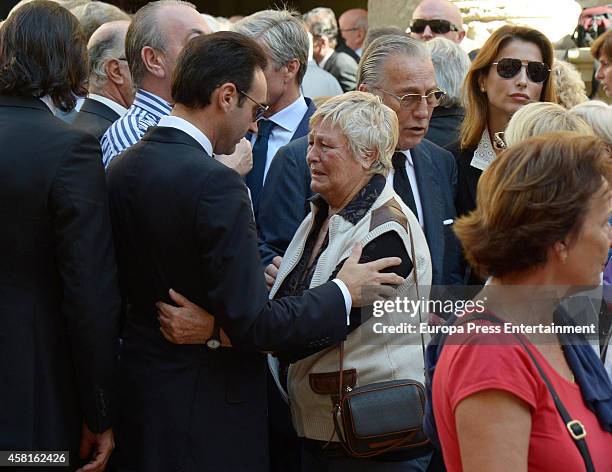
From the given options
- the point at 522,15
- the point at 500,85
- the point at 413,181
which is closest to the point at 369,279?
the point at 413,181

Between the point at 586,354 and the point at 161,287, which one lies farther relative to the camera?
the point at 161,287

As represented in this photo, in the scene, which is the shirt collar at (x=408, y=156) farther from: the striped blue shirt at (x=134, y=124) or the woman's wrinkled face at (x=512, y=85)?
the striped blue shirt at (x=134, y=124)

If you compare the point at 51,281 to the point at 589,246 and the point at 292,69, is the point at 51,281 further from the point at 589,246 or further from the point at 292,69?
the point at 292,69

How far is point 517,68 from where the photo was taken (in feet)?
15.4

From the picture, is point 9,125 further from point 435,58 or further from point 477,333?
point 435,58

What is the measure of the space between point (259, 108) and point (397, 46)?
113cm

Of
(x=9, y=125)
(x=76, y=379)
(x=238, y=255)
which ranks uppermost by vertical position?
(x=9, y=125)

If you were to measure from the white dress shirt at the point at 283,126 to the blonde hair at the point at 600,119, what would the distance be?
1.31 m

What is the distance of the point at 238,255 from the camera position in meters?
3.01

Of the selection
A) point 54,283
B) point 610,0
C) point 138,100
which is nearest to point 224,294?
point 54,283

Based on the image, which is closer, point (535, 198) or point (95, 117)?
point (535, 198)

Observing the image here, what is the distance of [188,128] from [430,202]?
1.22 metres

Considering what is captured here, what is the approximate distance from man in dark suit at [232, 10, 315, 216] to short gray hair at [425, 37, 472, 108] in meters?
0.77

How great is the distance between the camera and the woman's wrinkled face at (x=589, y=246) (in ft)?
7.74
